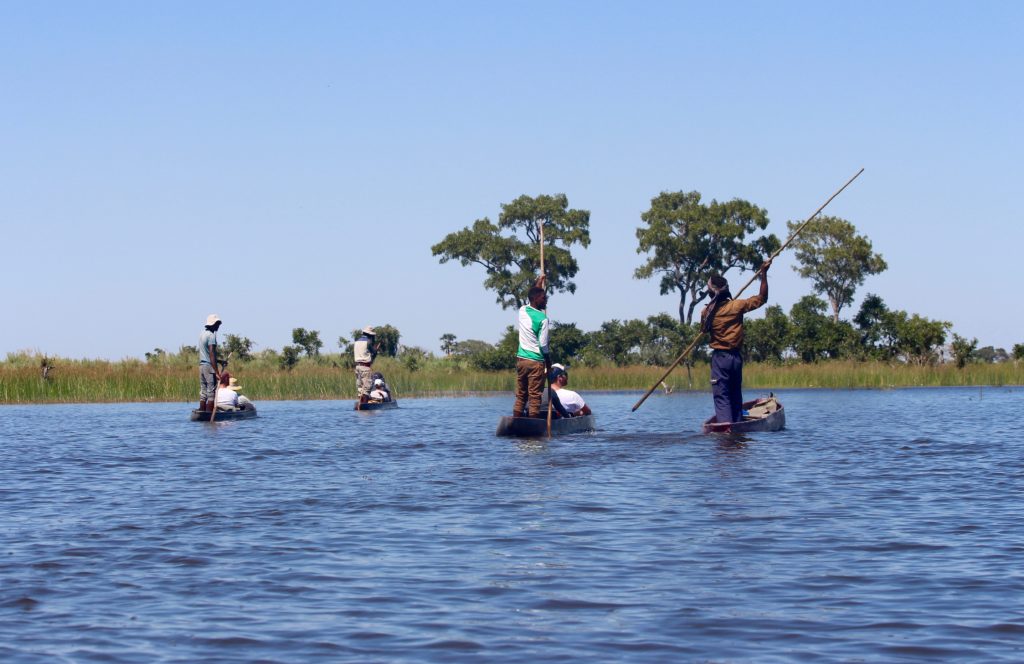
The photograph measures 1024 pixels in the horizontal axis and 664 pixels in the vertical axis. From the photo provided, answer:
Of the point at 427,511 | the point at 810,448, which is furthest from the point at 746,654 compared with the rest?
the point at 810,448

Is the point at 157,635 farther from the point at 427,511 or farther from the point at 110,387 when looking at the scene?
the point at 110,387

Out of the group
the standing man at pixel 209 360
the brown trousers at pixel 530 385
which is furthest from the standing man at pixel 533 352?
the standing man at pixel 209 360

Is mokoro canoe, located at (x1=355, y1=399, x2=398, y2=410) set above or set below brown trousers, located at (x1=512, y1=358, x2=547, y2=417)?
below

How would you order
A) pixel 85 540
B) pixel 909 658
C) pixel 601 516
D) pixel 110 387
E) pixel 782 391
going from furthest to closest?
pixel 782 391 < pixel 110 387 < pixel 601 516 < pixel 85 540 < pixel 909 658

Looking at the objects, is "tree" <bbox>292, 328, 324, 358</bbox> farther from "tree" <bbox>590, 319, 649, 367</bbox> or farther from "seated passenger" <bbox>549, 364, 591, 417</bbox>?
"seated passenger" <bbox>549, 364, 591, 417</bbox>

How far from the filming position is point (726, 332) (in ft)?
60.8

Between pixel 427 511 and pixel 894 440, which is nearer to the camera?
pixel 427 511

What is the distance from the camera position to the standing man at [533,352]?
18797mm

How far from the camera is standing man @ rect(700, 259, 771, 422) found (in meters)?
18.5

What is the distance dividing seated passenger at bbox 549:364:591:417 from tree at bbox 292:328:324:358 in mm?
31475

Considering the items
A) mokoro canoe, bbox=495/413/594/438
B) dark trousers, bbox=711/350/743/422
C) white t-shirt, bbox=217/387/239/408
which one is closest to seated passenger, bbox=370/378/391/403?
white t-shirt, bbox=217/387/239/408

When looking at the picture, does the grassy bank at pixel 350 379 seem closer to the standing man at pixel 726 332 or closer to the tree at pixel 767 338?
the tree at pixel 767 338

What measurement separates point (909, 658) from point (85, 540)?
6443mm

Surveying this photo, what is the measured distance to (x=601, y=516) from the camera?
10703 millimetres
